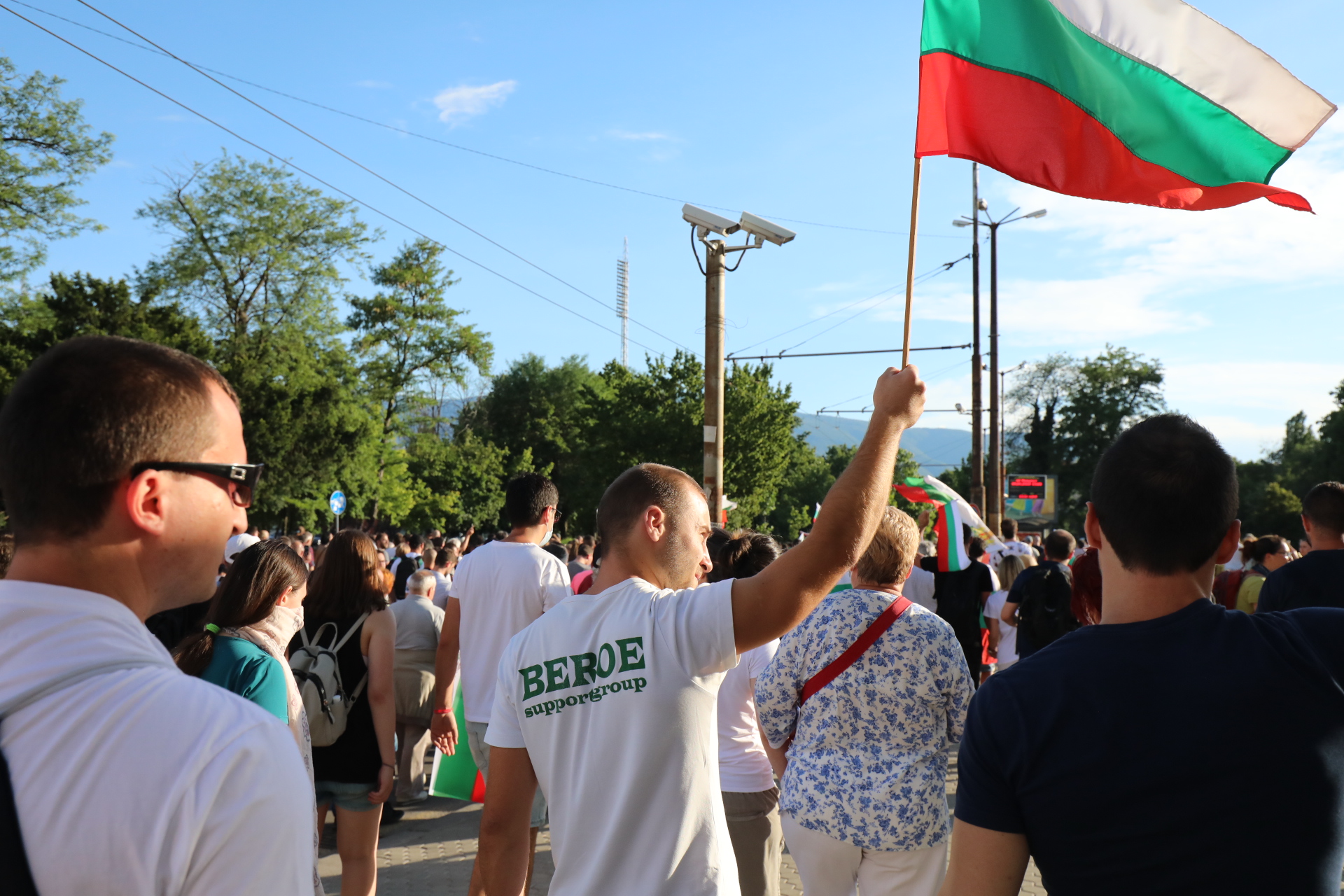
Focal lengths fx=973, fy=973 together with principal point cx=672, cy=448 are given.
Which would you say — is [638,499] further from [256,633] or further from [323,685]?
[323,685]

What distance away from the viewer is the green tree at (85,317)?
29547 mm

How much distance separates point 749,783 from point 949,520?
5.43 m

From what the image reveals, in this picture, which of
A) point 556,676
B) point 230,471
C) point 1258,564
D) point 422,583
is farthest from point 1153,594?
point 1258,564

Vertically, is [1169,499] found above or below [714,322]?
below

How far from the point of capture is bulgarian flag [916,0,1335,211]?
342 cm

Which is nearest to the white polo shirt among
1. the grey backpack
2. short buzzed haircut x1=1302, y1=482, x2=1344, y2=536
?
the grey backpack

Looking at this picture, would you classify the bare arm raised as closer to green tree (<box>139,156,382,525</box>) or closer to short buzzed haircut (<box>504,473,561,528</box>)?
short buzzed haircut (<box>504,473,561,528</box>)

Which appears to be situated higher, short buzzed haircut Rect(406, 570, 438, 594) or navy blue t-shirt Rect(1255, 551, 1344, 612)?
navy blue t-shirt Rect(1255, 551, 1344, 612)

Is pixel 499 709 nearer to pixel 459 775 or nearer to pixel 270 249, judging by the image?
pixel 459 775

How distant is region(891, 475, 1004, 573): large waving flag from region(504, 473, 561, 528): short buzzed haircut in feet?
14.4

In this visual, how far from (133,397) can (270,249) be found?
40.9m

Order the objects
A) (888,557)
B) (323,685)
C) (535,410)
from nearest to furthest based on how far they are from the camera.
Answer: (888,557) → (323,685) → (535,410)

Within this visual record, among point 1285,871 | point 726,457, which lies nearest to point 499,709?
point 1285,871

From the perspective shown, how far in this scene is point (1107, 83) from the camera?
11.7 ft
